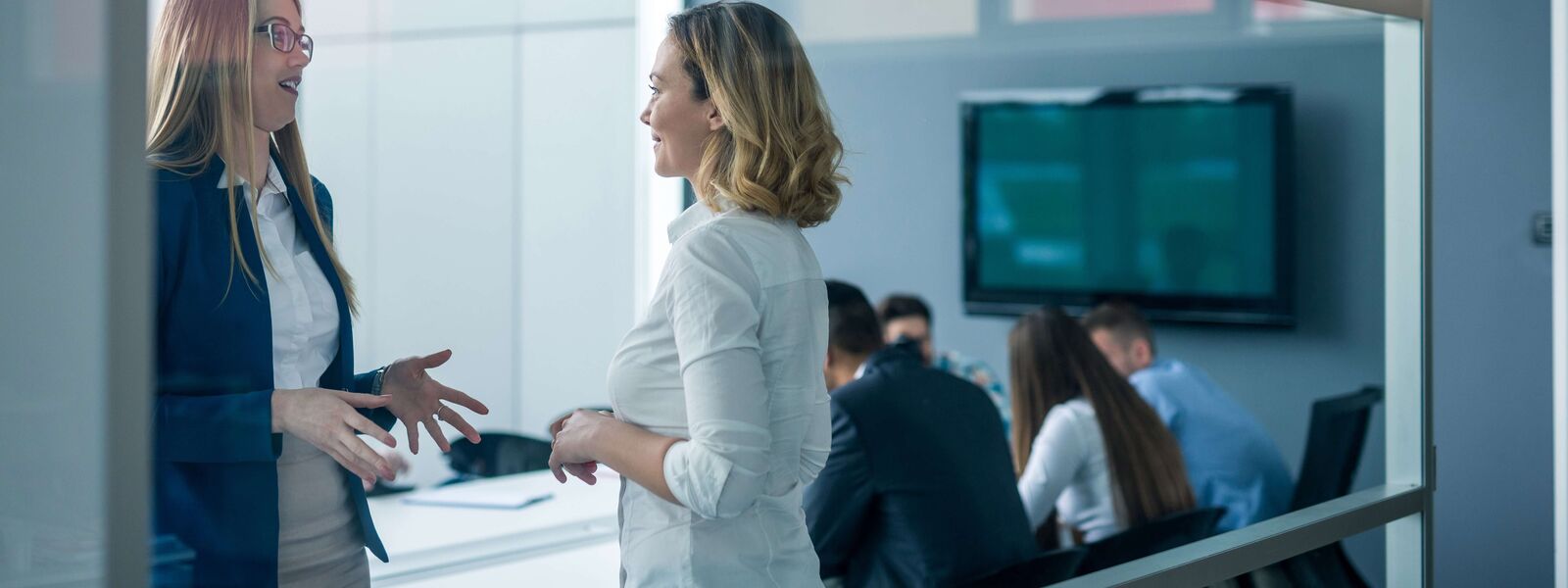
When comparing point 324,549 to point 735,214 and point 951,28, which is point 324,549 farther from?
point 951,28

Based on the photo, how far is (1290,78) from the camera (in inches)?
191

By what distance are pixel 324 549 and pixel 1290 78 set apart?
165 inches

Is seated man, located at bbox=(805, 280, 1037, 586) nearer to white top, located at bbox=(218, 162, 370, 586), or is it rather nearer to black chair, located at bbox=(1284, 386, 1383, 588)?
black chair, located at bbox=(1284, 386, 1383, 588)

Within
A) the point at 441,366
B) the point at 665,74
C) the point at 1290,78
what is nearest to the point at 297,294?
the point at 441,366

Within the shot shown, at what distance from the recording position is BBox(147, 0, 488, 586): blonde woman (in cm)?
132

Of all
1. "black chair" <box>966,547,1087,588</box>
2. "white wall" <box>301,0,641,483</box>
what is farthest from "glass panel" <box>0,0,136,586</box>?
"white wall" <box>301,0,641,483</box>

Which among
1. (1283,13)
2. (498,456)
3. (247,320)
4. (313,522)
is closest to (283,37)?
Result: (247,320)

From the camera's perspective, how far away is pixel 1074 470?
3.26 meters

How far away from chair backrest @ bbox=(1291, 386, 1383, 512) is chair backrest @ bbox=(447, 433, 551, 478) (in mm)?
1844

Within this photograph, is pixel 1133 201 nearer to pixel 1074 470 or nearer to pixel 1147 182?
pixel 1147 182

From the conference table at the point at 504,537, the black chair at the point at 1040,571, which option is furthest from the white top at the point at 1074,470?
the conference table at the point at 504,537

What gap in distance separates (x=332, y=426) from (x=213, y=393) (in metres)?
0.12

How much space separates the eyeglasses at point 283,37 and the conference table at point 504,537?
0.89m

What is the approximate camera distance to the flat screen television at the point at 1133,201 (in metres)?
4.93
